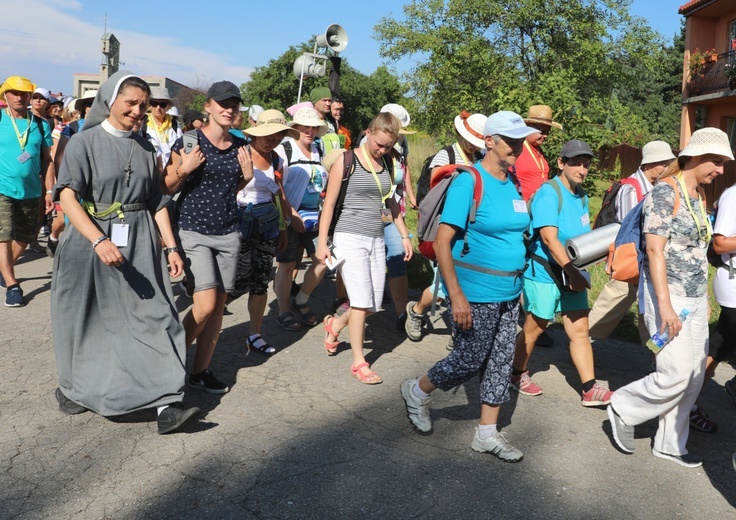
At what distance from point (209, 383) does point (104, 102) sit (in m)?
1.90

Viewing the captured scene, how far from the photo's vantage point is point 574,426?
4.75 metres

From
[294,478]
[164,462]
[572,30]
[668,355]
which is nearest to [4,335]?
[164,462]

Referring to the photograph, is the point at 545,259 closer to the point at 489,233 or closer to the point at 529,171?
the point at 489,233

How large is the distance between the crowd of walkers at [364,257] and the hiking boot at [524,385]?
1cm

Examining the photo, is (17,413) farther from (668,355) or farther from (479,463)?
(668,355)

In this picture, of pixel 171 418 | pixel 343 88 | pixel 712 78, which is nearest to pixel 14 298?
pixel 171 418

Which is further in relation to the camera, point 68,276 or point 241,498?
point 68,276

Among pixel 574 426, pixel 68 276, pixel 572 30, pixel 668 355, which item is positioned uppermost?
pixel 572 30

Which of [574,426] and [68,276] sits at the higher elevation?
[68,276]

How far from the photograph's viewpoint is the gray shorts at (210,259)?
4.74 metres

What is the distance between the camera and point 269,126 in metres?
5.32

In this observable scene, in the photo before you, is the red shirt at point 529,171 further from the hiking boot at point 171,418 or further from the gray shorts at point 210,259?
the hiking boot at point 171,418

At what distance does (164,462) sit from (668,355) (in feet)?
A: 8.89

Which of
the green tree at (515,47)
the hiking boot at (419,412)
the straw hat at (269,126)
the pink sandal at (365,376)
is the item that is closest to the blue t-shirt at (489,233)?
the hiking boot at (419,412)
